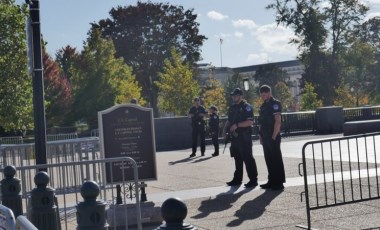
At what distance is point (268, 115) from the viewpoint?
11445 millimetres

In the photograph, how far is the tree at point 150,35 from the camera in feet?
211

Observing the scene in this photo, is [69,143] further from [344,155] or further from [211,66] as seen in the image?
[211,66]

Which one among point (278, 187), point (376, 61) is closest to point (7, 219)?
point (278, 187)

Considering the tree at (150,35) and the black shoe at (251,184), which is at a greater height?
the tree at (150,35)

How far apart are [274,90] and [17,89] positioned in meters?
65.1

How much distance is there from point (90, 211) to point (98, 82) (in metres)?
49.1

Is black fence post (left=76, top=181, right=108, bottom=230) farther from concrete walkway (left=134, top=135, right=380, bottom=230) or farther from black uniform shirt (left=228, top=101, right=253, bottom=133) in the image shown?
black uniform shirt (left=228, top=101, right=253, bottom=133)

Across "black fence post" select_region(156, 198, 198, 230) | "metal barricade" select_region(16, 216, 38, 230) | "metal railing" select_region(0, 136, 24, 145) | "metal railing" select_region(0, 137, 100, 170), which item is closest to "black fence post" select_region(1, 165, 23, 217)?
"metal barricade" select_region(16, 216, 38, 230)

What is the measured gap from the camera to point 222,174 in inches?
569

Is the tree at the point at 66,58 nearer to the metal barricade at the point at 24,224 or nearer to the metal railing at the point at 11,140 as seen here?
the metal railing at the point at 11,140

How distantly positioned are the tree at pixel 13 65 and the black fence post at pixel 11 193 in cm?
2286

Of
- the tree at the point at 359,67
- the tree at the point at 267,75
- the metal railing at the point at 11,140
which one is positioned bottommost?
the metal railing at the point at 11,140

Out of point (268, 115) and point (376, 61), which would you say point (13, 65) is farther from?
point (376, 61)

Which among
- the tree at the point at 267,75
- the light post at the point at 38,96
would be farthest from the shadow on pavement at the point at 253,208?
the tree at the point at 267,75
